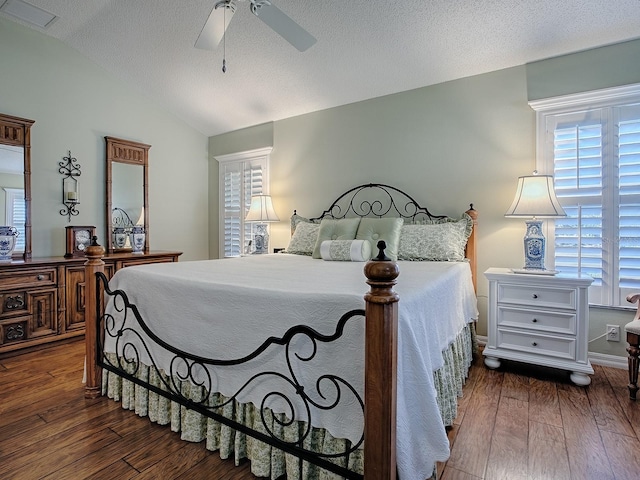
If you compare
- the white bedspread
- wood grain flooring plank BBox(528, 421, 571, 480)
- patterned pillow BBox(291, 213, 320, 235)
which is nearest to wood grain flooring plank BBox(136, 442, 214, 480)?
the white bedspread

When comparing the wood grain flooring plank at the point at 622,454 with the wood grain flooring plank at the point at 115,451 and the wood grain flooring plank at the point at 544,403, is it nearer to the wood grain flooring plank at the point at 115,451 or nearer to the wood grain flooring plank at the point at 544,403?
the wood grain flooring plank at the point at 544,403

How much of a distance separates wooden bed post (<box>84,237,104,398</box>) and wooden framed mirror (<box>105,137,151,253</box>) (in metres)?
2.16

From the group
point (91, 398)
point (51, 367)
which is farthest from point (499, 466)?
point (51, 367)

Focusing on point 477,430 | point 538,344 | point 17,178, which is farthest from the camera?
point 17,178

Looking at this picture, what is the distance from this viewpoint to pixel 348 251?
2838 mm

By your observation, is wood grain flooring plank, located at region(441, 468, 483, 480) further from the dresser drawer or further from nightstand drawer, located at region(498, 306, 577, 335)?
the dresser drawer

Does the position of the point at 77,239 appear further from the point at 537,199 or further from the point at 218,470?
the point at 537,199

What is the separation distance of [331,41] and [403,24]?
2.09ft

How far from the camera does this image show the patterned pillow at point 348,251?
9.22ft

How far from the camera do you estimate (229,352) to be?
1.51 meters

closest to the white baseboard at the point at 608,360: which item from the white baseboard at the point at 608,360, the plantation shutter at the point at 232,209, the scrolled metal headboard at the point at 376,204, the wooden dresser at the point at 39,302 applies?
the white baseboard at the point at 608,360

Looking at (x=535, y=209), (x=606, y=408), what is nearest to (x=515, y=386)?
(x=606, y=408)

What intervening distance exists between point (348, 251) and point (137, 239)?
9.21ft

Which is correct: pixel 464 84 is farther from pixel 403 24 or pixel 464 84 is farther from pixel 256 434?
pixel 256 434
